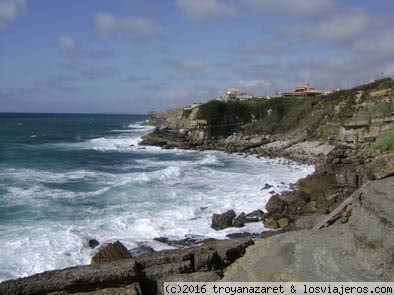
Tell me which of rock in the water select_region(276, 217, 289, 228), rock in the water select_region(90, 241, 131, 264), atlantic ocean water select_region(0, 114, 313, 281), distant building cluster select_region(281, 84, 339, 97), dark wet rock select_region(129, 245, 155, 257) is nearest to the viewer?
rock in the water select_region(90, 241, 131, 264)

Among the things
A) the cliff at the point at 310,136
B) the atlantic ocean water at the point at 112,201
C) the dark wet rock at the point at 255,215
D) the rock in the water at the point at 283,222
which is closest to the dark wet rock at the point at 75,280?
the atlantic ocean water at the point at 112,201

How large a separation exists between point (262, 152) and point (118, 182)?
2145 cm

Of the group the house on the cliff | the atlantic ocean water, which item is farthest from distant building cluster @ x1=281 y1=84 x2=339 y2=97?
→ the atlantic ocean water

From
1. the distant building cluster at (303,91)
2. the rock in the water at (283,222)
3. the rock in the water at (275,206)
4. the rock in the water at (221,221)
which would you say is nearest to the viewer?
the rock in the water at (283,222)

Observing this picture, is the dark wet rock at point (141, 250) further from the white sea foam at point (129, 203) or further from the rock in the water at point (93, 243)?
the rock in the water at point (93, 243)

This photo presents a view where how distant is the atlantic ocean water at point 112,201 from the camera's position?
17078 mm

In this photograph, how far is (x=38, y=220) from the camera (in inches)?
815

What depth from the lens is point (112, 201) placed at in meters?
24.6

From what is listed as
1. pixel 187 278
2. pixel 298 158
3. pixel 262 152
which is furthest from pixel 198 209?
pixel 262 152

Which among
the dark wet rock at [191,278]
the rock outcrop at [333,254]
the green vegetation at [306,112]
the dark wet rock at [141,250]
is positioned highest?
the green vegetation at [306,112]

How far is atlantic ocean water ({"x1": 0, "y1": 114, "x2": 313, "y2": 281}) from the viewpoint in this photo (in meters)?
17.1

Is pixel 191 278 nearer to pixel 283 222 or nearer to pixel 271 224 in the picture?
pixel 271 224

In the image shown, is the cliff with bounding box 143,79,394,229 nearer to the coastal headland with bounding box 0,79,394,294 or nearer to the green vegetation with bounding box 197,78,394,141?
the green vegetation with bounding box 197,78,394,141

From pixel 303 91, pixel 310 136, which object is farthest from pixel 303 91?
pixel 310 136
